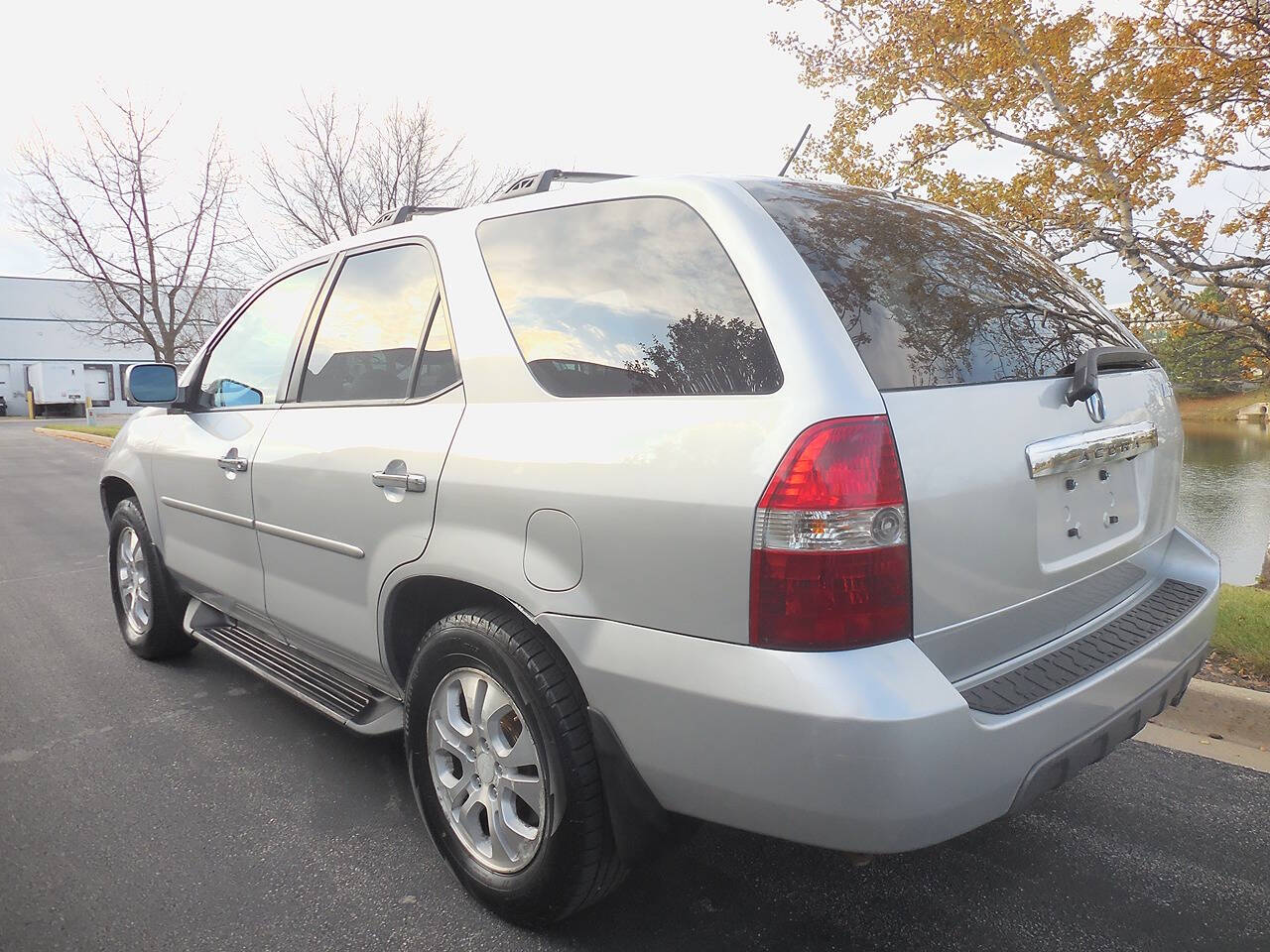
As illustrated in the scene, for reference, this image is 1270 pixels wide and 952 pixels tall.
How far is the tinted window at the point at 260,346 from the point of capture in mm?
3137

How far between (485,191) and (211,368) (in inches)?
568

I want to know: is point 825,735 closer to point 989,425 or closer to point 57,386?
point 989,425

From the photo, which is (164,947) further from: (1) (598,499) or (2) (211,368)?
(2) (211,368)

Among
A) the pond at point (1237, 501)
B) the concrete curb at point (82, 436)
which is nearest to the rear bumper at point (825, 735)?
the pond at point (1237, 501)

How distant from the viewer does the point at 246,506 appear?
3.04 metres

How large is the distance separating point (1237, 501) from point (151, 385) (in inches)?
454

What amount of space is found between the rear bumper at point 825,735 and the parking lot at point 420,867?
1.88ft

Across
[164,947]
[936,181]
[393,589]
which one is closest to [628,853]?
[393,589]

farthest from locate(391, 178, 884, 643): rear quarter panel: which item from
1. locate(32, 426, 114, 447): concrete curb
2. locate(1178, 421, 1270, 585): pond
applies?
locate(32, 426, 114, 447): concrete curb

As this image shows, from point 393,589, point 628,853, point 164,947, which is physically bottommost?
point 164,947

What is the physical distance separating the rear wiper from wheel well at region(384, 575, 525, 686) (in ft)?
4.87

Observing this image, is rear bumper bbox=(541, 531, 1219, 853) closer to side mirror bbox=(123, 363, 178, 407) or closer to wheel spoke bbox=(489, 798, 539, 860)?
wheel spoke bbox=(489, 798, 539, 860)

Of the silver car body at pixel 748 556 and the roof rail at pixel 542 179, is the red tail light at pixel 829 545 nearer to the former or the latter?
the silver car body at pixel 748 556

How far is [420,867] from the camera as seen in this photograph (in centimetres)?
240
